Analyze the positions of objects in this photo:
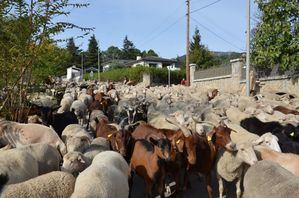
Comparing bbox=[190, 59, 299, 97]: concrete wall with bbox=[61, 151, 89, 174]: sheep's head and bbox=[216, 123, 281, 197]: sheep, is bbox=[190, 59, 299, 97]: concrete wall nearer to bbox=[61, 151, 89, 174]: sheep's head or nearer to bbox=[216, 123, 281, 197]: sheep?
bbox=[216, 123, 281, 197]: sheep

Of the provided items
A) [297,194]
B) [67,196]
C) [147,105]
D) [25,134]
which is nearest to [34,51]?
[25,134]

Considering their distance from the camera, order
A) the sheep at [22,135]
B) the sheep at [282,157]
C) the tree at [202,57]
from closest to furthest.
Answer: the sheep at [282,157] → the sheep at [22,135] → the tree at [202,57]

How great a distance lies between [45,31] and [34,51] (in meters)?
0.47

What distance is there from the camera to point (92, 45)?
93.6m

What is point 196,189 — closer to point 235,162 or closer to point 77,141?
point 235,162

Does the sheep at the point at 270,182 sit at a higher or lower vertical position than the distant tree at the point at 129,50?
lower

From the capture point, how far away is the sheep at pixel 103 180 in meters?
5.21

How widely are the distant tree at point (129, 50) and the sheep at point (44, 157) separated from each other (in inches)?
4178

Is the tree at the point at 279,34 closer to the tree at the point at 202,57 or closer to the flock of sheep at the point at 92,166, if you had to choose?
the flock of sheep at the point at 92,166

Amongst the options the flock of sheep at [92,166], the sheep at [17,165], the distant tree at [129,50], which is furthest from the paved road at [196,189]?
the distant tree at [129,50]

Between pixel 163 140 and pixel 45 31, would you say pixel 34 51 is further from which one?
pixel 163 140

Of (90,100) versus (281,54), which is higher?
(281,54)

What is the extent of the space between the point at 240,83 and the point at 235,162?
17.3m

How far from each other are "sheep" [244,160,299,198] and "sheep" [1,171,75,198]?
8.47ft
